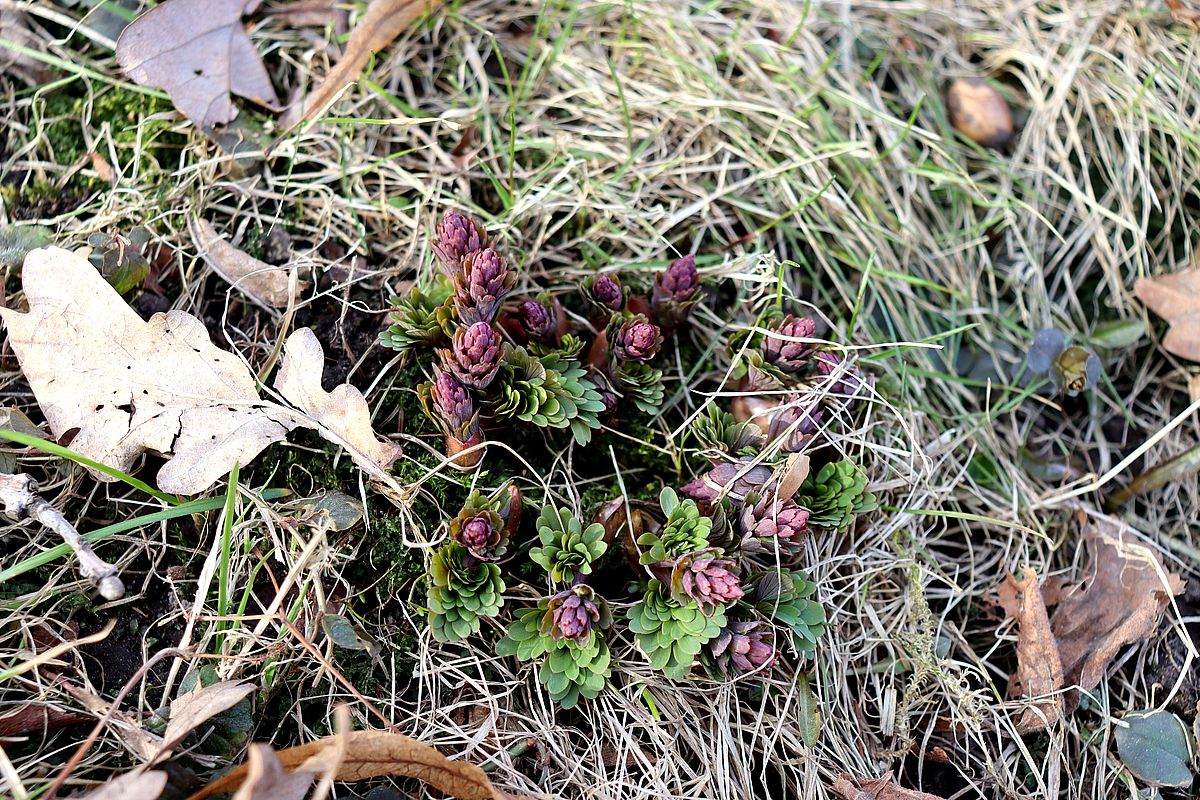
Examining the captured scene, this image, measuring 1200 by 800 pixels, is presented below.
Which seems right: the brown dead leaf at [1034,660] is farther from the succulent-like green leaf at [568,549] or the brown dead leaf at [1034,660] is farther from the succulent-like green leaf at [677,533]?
the succulent-like green leaf at [568,549]

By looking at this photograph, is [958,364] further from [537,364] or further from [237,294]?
[237,294]

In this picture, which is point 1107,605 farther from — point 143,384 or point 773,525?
point 143,384

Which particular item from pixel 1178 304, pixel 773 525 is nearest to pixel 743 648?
pixel 773 525

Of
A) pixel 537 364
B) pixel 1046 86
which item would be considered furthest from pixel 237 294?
pixel 1046 86

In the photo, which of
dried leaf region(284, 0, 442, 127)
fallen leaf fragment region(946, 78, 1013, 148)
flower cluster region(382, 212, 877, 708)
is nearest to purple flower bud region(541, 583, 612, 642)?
flower cluster region(382, 212, 877, 708)

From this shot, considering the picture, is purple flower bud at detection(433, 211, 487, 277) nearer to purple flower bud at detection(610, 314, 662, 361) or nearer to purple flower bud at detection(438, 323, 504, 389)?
purple flower bud at detection(438, 323, 504, 389)

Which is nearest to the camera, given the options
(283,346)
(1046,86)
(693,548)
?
(693,548)
